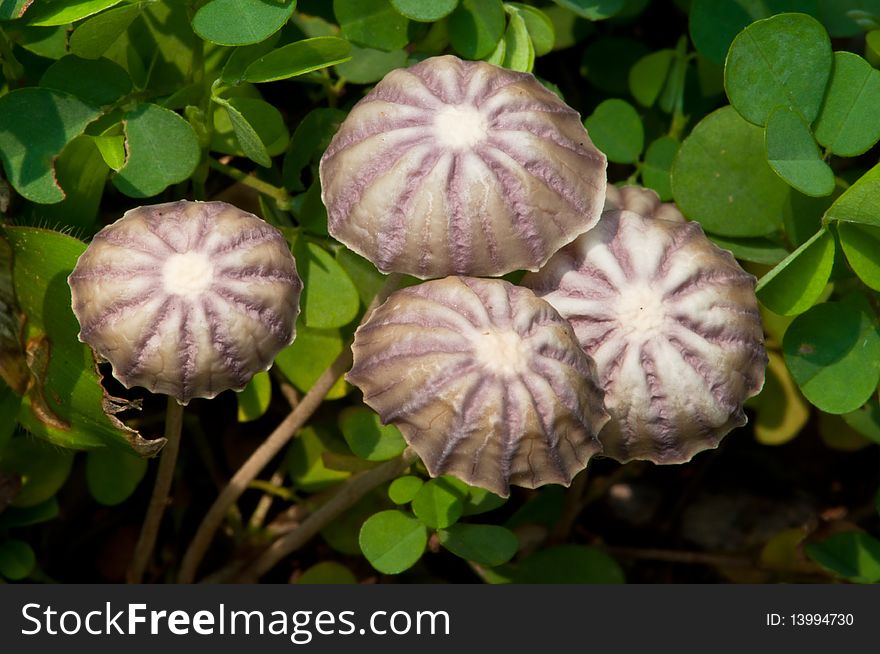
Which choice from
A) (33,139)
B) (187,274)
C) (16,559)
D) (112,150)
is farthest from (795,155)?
(16,559)

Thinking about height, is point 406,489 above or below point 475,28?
below

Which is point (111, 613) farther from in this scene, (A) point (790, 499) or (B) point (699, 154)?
(A) point (790, 499)

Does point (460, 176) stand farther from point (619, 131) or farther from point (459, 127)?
point (619, 131)

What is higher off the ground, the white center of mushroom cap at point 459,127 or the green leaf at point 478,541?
the white center of mushroom cap at point 459,127

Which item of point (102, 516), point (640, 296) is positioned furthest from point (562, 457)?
point (102, 516)

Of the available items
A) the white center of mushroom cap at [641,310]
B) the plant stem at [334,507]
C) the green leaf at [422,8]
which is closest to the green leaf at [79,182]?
the green leaf at [422,8]

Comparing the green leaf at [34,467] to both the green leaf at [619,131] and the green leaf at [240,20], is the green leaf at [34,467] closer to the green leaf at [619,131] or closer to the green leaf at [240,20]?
the green leaf at [240,20]
